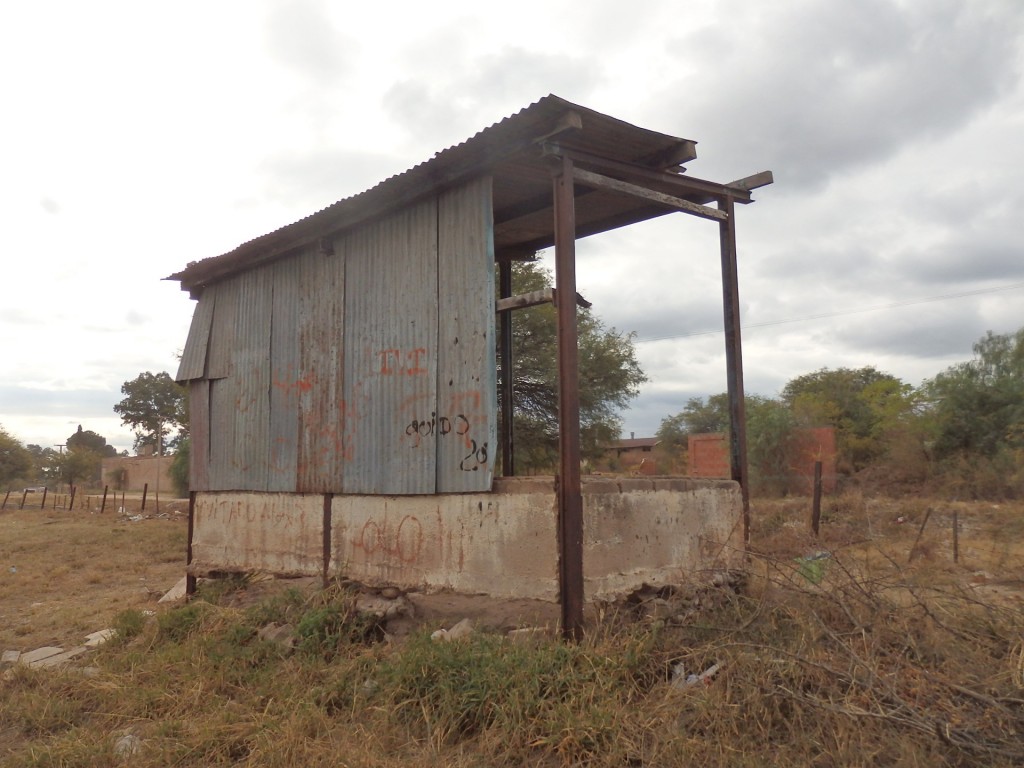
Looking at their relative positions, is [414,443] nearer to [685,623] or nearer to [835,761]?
[685,623]

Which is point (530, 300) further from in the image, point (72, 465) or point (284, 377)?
point (72, 465)

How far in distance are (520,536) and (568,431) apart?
1.01 m

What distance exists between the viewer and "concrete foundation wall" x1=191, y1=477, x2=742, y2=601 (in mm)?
6418

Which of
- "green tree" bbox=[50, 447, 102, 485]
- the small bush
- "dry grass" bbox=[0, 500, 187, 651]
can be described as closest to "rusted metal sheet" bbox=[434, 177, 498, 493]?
the small bush

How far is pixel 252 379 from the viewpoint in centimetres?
991

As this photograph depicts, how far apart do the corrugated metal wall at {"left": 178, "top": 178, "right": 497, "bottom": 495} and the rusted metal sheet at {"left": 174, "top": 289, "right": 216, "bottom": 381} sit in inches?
1.7

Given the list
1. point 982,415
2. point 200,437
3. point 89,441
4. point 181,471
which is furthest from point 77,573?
point 89,441

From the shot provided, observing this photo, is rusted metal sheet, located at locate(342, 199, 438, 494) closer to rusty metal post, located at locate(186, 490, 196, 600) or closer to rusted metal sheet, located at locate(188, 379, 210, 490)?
rusted metal sheet, located at locate(188, 379, 210, 490)

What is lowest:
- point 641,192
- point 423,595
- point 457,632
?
point 457,632

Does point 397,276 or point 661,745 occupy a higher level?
point 397,276

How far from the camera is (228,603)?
9.26 m

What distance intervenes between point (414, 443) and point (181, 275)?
534cm

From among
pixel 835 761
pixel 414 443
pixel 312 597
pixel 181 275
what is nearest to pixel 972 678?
pixel 835 761

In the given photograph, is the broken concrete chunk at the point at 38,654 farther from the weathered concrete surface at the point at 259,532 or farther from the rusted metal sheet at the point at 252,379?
the rusted metal sheet at the point at 252,379
